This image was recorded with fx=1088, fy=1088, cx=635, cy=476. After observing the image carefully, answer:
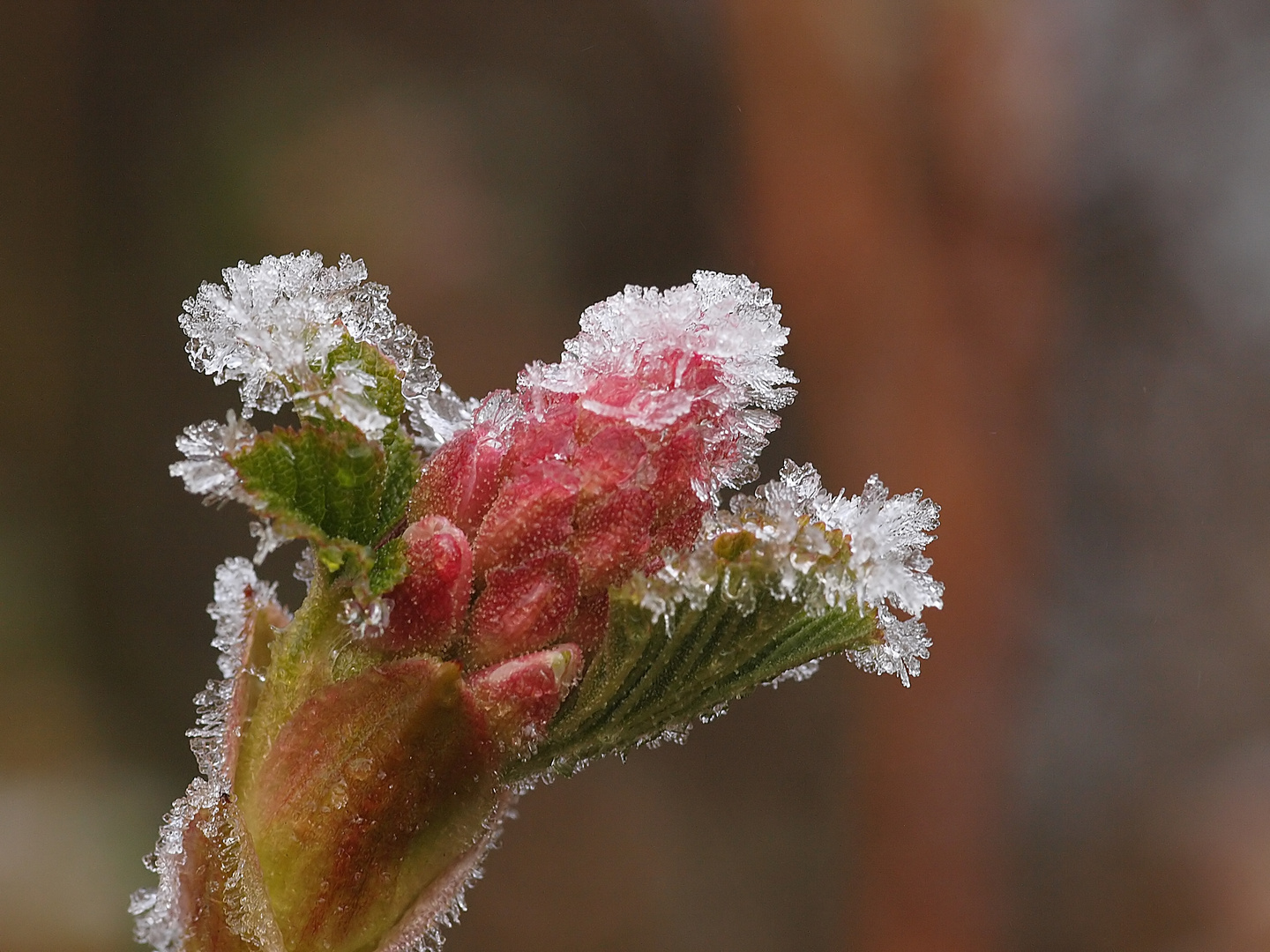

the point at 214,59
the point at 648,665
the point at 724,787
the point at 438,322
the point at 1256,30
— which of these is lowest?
the point at 648,665

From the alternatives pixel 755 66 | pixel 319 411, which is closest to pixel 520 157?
pixel 755 66

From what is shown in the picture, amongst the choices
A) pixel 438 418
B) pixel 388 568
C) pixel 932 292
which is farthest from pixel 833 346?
pixel 388 568

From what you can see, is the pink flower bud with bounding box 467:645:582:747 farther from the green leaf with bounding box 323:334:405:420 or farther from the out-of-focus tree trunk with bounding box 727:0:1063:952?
the out-of-focus tree trunk with bounding box 727:0:1063:952

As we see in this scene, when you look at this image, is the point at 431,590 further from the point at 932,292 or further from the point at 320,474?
the point at 932,292

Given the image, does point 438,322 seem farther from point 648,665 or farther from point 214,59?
point 648,665

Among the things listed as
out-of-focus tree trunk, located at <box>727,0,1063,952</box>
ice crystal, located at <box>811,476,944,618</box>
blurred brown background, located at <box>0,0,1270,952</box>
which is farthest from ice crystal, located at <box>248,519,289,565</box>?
out-of-focus tree trunk, located at <box>727,0,1063,952</box>

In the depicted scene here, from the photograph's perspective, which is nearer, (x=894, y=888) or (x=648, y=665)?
(x=648, y=665)
